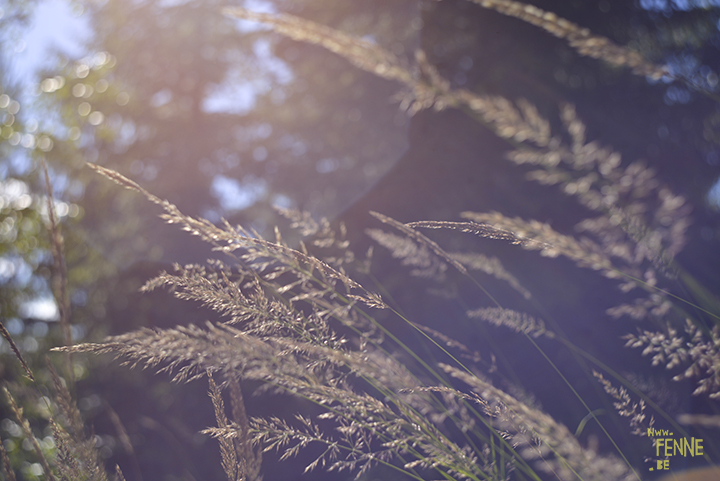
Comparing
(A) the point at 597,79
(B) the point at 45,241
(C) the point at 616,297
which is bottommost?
(B) the point at 45,241

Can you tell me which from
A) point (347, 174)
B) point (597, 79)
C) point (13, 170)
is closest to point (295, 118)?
point (347, 174)

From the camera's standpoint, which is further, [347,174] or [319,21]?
[347,174]

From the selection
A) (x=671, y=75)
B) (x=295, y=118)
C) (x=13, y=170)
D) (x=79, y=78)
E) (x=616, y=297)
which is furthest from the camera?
(x=295, y=118)

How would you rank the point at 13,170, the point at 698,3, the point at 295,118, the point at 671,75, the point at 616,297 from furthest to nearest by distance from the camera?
the point at 295,118 < the point at 13,170 < the point at 616,297 < the point at 698,3 < the point at 671,75

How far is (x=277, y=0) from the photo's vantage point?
4.21 metres

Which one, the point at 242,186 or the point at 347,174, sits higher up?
the point at 347,174

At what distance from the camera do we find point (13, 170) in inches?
119

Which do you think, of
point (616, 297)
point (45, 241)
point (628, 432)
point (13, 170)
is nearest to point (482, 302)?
point (616, 297)

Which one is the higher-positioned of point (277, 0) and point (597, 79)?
point (277, 0)

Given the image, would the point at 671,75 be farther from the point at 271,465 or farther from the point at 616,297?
the point at 271,465

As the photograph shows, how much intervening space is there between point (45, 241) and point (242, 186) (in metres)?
2.16

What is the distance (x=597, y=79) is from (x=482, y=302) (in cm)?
213

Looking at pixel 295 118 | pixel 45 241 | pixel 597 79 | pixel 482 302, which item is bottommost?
pixel 45 241

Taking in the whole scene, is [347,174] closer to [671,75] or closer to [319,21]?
[319,21]
